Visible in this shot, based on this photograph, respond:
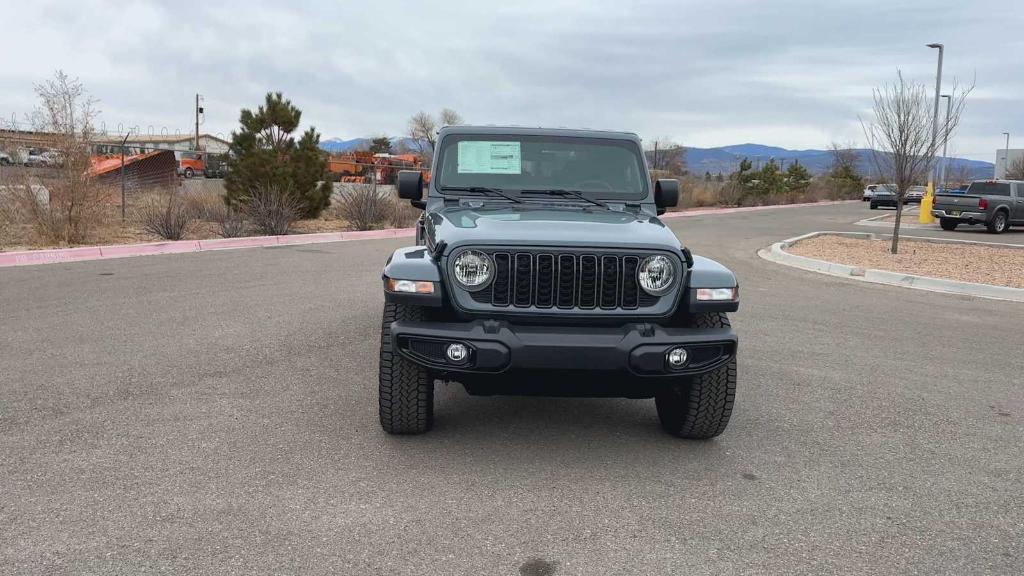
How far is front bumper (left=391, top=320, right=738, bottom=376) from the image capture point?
362 cm

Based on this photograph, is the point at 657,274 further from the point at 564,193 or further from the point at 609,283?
the point at 564,193

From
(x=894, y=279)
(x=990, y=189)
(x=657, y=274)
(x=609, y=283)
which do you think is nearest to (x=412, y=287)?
(x=609, y=283)

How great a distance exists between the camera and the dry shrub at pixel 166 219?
14859 millimetres

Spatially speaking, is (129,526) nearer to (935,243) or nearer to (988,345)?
(988,345)

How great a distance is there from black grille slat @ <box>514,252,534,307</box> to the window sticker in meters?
1.56

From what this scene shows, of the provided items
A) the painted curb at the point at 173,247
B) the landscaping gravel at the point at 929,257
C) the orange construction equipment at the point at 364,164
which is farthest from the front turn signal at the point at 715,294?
the orange construction equipment at the point at 364,164

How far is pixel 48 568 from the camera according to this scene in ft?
9.25

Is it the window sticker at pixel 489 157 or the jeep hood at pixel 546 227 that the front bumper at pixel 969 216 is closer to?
the jeep hood at pixel 546 227

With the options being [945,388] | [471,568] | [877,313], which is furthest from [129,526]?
[877,313]

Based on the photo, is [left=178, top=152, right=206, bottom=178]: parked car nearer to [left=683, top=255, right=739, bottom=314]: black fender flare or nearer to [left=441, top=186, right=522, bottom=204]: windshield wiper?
[left=441, top=186, right=522, bottom=204]: windshield wiper

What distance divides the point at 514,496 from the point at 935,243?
17558 mm

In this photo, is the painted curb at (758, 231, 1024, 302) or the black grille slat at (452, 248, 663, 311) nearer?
the black grille slat at (452, 248, 663, 311)

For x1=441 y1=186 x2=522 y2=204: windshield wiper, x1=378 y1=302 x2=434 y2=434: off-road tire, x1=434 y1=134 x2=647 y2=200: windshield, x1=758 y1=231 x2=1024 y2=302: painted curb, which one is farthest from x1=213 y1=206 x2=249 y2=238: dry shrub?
x1=378 y1=302 x2=434 y2=434: off-road tire

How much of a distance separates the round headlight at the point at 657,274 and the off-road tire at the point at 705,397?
276 millimetres
